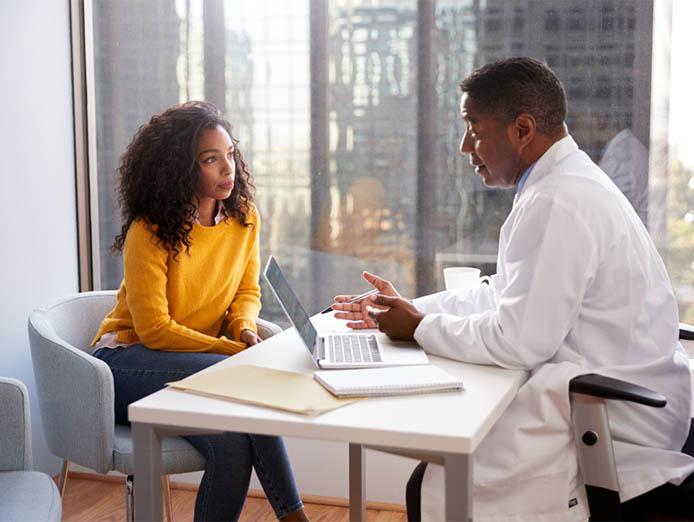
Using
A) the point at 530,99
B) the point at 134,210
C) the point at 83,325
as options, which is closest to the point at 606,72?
the point at 530,99

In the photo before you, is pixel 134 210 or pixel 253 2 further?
pixel 253 2

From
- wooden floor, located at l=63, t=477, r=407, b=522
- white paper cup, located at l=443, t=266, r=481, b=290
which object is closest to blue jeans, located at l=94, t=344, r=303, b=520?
white paper cup, located at l=443, t=266, r=481, b=290

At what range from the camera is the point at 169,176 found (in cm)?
253

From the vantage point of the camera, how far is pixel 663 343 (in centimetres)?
177

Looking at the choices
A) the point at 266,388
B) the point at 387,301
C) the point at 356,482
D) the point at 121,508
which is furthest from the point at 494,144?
the point at 121,508

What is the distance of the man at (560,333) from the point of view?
1.64 meters

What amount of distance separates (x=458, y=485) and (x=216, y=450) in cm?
96

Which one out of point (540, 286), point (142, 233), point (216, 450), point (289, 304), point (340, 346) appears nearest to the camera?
point (540, 286)

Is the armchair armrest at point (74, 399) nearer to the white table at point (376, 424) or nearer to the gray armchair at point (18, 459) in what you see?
the gray armchair at point (18, 459)

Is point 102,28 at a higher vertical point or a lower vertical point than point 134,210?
higher

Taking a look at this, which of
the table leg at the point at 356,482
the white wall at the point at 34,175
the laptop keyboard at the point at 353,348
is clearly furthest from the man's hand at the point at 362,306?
the white wall at the point at 34,175

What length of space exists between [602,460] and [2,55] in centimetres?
234

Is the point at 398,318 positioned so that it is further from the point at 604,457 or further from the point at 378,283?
the point at 604,457

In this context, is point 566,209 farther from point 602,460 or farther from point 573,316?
point 602,460
